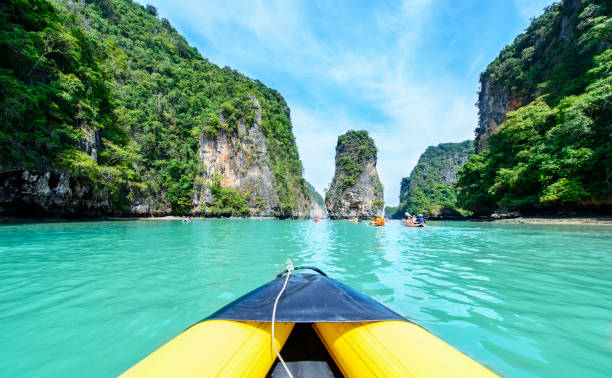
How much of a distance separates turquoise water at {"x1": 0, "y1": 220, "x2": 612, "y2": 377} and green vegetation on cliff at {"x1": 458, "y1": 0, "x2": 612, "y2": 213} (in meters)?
14.3

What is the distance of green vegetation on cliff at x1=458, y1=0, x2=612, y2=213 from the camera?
14.6 m

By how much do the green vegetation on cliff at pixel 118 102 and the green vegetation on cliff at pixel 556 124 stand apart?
33922mm

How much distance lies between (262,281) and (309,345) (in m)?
2.41

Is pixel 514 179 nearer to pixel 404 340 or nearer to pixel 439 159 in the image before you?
pixel 404 340

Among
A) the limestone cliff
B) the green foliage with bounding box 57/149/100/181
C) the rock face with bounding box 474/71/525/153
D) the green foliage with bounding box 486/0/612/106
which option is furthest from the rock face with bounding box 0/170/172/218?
the rock face with bounding box 474/71/525/153

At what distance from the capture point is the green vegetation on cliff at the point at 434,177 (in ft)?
233

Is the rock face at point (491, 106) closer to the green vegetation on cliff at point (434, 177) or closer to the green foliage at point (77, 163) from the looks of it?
the green vegetation on cliff at point (434, 177)

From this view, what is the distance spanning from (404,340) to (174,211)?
134ft

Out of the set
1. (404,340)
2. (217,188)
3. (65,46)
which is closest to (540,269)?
(404,340)

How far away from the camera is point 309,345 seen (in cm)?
203

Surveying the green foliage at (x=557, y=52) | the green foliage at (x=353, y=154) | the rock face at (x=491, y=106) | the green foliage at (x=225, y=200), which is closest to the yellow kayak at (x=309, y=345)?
the green foliage at (x=557, y=52)

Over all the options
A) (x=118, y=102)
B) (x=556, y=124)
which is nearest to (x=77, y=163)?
(x=118, y=102)

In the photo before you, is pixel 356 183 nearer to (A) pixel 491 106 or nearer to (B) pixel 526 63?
(A) pixel 491 106

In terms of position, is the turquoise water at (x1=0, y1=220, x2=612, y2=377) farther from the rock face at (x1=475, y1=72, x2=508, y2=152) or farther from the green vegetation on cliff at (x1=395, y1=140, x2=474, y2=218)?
the green vegetation on cliff at (x1=395, y1=140, x2=474, y2=218)
